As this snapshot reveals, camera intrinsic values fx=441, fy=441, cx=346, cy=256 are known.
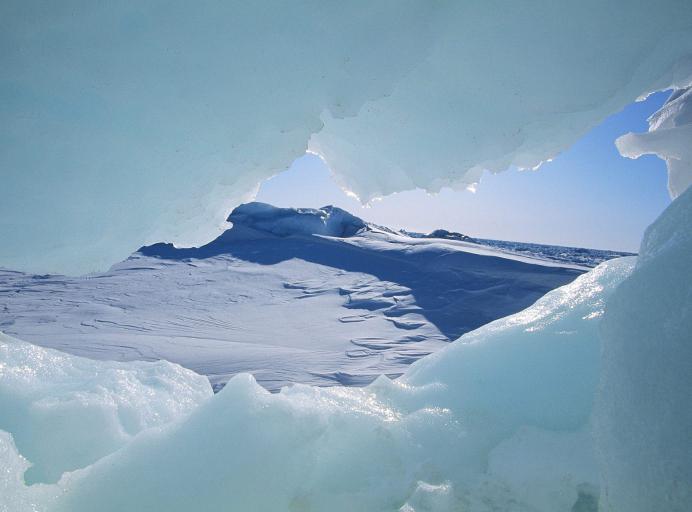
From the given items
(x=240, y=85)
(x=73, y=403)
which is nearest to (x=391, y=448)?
(x=73, y=403)

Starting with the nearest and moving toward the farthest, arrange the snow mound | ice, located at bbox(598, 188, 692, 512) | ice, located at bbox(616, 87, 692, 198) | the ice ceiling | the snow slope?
ice, located at bbox(598, 188, 692, 512)
the ice ceiling
ice, located at bbox(616, 87, 692, 198)
the snow slope
the snow mound

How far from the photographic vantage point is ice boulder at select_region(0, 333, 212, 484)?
1906 mm

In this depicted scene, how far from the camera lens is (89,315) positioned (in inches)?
243

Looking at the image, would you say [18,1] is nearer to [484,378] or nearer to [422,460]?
[422,460]

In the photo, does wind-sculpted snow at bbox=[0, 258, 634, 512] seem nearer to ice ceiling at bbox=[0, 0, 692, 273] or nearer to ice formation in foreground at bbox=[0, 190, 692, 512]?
ice formation in foreground at bbox=[0, 190, 692, 512]

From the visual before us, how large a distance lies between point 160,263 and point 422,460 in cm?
958

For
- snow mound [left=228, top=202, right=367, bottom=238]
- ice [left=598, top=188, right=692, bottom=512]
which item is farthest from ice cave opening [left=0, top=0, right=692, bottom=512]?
snow mound [left=228, top=202, right=367, bottom=238]

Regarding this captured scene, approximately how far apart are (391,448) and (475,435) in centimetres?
35

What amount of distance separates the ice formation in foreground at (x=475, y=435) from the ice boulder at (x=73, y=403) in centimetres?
4

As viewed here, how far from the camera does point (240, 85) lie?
203 cm

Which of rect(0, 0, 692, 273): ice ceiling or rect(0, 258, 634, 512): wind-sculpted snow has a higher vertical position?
rect(0, 0, 692, 273): ice ceiling

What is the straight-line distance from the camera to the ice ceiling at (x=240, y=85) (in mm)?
1850

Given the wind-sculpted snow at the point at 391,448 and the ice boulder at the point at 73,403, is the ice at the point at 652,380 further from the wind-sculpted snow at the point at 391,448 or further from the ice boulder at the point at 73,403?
the ice boulder at the point at 73,403

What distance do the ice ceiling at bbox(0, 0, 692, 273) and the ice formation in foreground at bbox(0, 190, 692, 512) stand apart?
0.96m
